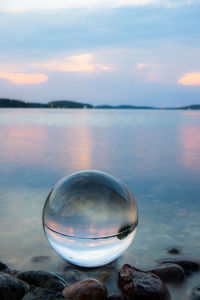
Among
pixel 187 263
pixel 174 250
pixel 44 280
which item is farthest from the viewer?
pixel 174 250

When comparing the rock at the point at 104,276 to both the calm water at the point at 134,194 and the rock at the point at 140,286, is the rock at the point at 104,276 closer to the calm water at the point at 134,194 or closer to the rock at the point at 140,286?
the calm water at the point at 134,194

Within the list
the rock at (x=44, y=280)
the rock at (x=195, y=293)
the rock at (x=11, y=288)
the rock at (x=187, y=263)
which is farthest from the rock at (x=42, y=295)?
the rock at (x=187, y=263)

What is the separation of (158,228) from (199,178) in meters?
3.75

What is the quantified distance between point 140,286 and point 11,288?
1026 millimetres

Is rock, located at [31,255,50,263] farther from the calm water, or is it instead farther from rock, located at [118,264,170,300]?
rock, located at [118,264,170,300]

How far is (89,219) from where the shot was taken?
293 centimetres

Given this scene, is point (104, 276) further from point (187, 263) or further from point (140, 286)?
point (187, 263)

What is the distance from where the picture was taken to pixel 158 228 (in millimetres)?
4504

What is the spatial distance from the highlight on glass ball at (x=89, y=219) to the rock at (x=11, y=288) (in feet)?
1.63

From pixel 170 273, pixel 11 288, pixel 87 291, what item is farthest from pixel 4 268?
pixel 170 273

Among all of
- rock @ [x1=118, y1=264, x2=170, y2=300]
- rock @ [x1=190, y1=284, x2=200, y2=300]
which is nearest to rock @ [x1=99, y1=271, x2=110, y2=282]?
rock @ [x1=118, y1=264, x2=170, y2=300]

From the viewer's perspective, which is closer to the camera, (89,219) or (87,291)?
(87,291)

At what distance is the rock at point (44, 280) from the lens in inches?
114

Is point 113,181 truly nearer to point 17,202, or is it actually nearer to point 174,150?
point 17,202
